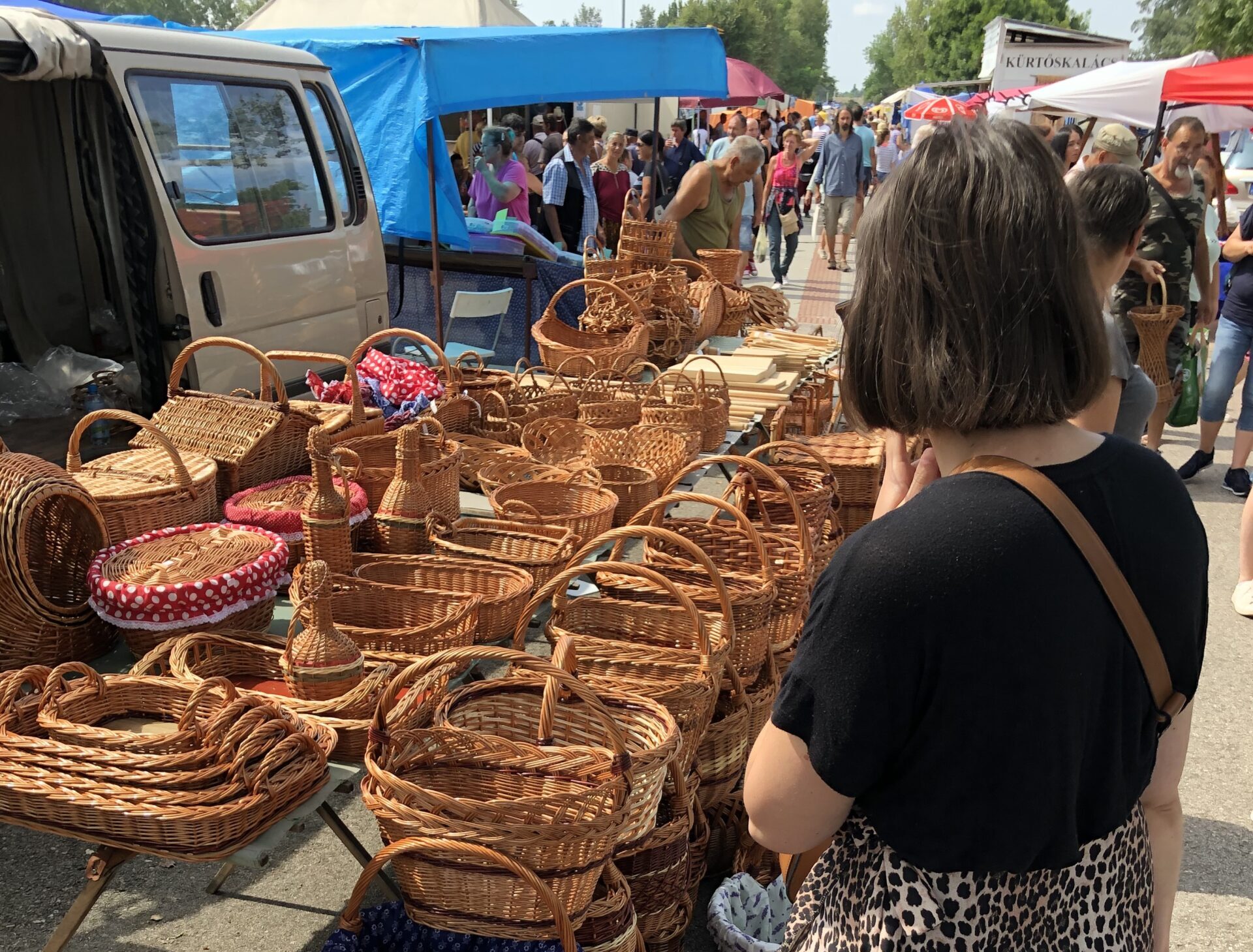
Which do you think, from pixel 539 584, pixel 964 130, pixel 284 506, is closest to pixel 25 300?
pixel 284 506

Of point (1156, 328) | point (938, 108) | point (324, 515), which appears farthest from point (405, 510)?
point (938, 108)

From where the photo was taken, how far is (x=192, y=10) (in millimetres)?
53969

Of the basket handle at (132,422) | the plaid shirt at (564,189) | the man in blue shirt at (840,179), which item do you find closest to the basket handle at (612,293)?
the basket handle at (132,422)

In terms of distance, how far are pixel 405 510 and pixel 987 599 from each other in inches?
87.9

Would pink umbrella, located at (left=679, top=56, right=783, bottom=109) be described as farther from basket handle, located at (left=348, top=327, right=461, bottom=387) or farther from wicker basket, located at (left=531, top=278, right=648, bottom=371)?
basket handle, located at (left=348, top=327, right=461, bottom=387)

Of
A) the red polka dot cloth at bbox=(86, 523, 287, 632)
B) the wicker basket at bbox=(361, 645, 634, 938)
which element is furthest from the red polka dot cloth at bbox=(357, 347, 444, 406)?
the wicker basket at bbox=(361, 645, 634, 938)

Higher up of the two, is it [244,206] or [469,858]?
[244,206]

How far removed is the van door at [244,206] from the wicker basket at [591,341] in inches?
35.9

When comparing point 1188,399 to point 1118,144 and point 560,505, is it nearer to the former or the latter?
point 1118,144

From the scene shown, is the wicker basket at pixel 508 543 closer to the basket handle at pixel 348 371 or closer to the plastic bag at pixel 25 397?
the basket handle at pixel 348 371

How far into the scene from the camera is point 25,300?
4562 mm

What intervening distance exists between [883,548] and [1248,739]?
10.7 ft

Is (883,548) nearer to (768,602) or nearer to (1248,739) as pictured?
(768,602)

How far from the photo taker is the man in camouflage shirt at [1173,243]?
512 centimetres
